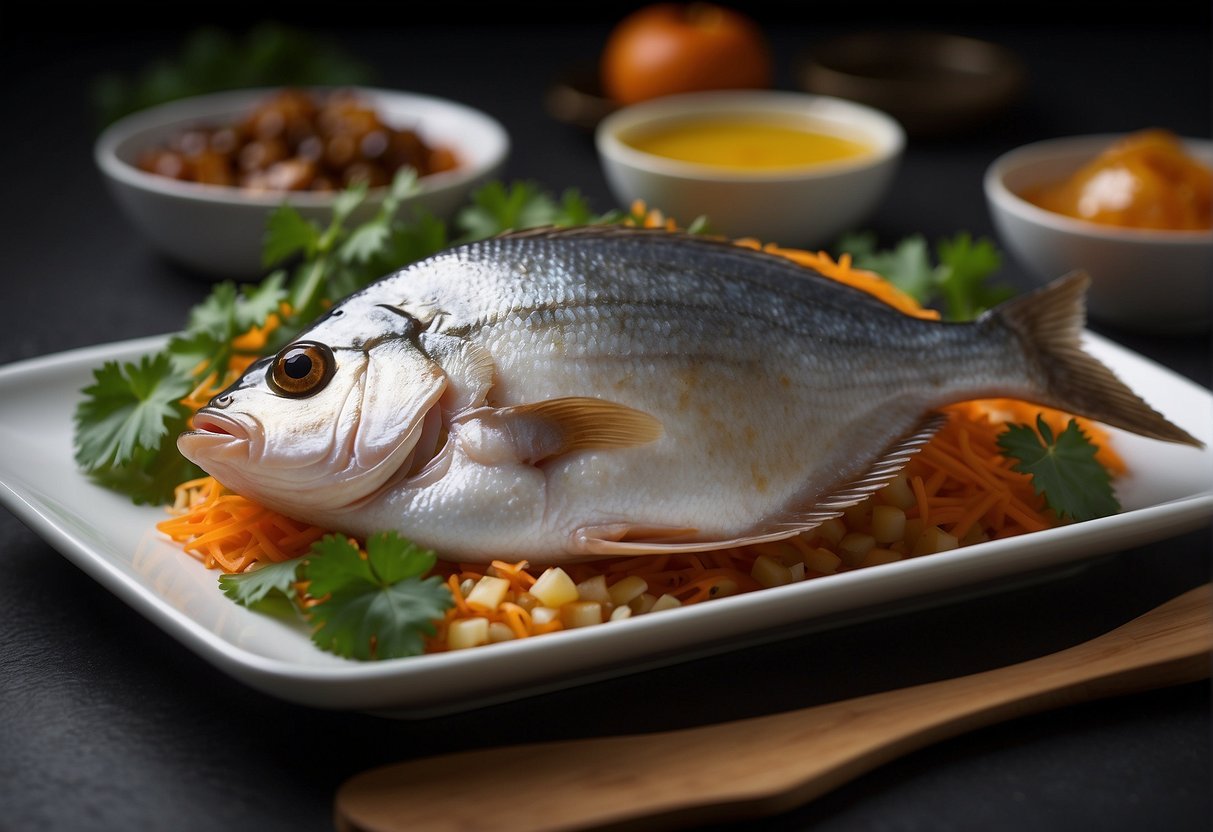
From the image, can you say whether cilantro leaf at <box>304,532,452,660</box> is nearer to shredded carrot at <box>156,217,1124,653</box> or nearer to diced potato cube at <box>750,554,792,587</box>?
shredded carrot at <box>156,217,1124,653</box>

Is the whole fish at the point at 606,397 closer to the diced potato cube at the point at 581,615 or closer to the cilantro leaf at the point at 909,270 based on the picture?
the diced potato cube at the point at 581,615

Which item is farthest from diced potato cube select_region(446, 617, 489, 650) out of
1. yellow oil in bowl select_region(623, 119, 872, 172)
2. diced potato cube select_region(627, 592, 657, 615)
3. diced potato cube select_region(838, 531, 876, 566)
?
yellow oil in bowl select_region(623, 119, 872, 172)

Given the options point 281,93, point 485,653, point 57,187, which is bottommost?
point 57,187

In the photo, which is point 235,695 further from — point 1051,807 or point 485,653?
point 1051,807

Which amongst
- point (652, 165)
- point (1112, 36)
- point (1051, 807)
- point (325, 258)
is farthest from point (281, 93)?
point (1112, 36)

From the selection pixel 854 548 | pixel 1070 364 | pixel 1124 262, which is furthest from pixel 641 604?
pixel 1124 262

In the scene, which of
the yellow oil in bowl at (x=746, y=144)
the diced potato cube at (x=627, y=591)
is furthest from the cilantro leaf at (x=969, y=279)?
the diced potato cube at (x=627, y=591)
